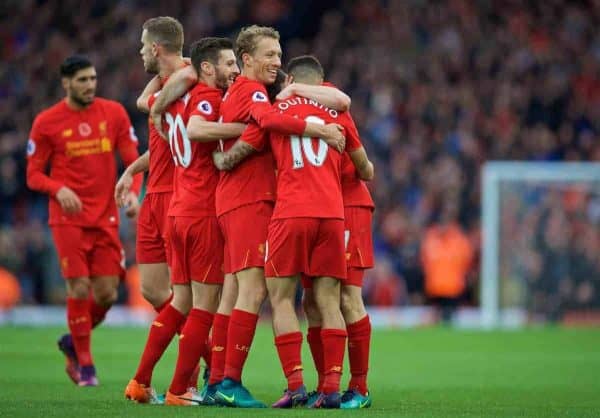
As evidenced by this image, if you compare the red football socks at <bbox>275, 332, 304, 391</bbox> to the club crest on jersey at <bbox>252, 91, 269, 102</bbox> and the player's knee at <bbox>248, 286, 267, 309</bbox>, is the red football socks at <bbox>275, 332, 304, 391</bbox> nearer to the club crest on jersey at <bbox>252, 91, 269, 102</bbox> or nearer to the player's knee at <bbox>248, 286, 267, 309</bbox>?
the player's knee at <bbox>248, 286, 267, 309</bbox>

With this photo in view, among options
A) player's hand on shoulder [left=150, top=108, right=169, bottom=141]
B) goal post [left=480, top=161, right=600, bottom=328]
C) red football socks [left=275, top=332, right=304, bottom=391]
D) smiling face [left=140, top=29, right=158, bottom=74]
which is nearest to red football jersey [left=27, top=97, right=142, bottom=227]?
smiling face [left=140, top=29, right=158, bottom=74]

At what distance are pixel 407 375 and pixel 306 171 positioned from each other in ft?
15.9

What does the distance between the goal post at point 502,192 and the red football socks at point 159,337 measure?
13.2m

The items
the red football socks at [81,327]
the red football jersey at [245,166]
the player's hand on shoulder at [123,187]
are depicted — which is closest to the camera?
the red football jersey at [245,166]

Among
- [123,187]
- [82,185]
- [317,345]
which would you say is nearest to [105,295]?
[82,185]

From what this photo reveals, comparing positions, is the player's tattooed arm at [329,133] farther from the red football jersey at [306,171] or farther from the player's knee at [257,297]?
the player's knee at [257,297]

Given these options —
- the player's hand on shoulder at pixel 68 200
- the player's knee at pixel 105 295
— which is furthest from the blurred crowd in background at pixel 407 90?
the player's hand on shoulder at pixel 68 200

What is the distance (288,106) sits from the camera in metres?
8.78

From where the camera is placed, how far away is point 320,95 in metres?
8.87

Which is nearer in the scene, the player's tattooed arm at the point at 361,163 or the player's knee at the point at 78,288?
the player's tattooed arm at the point at 361,163

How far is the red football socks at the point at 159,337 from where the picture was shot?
9281mm

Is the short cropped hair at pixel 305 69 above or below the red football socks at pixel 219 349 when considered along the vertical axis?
above

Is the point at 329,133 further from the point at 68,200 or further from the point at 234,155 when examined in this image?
the point at 68,200

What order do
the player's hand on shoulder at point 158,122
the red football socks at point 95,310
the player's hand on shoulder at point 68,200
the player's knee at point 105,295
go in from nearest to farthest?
the player's hand on shoulder at point 158,122 < the player's hand on shoulder at point 68,200 < the player's knee at point 105,295 < the red football socks at point 95,310
